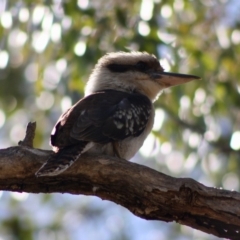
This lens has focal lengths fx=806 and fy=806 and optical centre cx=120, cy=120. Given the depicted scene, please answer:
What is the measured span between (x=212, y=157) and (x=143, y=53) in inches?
90.9

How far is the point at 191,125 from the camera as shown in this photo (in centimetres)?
665

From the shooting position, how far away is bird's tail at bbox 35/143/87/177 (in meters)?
3.77

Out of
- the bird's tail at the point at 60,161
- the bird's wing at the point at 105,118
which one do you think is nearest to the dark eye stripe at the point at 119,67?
the bird's wing at the point at 105,118

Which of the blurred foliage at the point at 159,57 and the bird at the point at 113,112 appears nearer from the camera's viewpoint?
the bird at the point at 113,112

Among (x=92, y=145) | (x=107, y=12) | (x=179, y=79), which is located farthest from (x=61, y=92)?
(x=92, y=145)

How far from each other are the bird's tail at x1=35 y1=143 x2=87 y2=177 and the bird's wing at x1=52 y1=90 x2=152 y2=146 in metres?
0.14

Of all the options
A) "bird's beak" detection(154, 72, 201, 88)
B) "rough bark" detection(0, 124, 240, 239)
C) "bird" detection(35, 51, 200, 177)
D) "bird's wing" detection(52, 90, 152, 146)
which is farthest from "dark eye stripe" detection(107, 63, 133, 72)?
"rough bark" detection(0, 124, 240, 239)

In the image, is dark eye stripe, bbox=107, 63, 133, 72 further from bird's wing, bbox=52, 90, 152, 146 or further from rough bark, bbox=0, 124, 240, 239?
rough bark, bbox=0, 124, 240, 239

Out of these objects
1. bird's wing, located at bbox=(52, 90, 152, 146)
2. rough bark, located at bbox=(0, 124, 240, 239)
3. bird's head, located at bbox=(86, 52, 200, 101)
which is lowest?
rough bark, located at bbox=(0, 124, 240, 239)

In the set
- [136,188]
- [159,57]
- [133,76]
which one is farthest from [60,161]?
[159,57]

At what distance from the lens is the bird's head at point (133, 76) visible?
532cm

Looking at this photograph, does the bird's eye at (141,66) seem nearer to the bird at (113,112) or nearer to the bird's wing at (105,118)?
the bird at (113,112)

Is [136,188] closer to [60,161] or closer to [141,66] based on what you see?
[60,161]

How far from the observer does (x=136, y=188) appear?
3812mm
